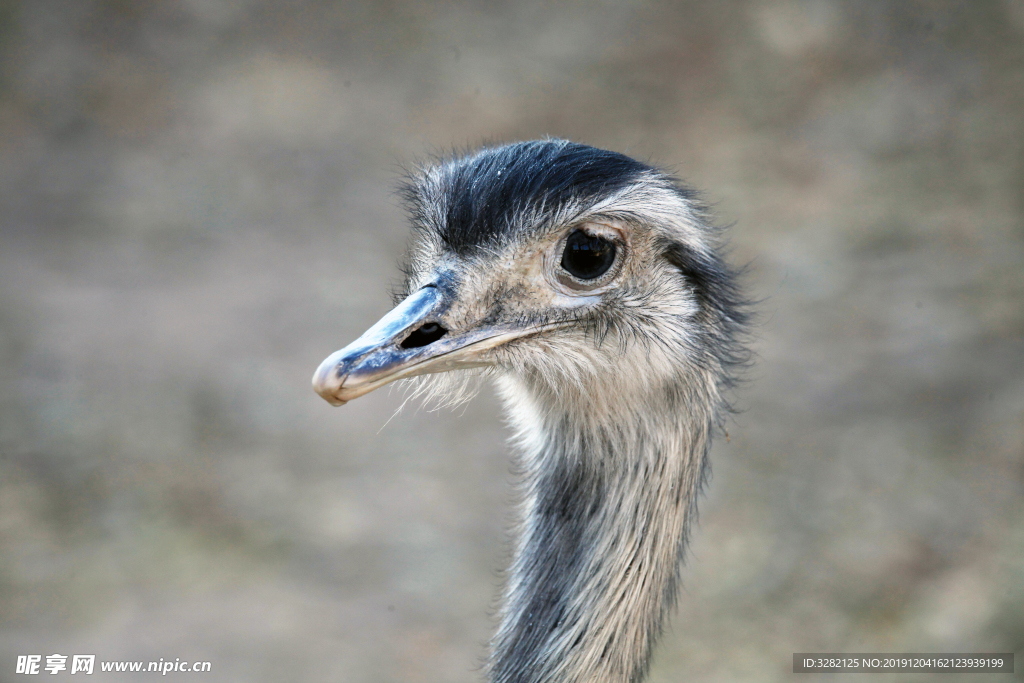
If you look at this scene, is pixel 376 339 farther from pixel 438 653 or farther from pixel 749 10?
pixel 749 10

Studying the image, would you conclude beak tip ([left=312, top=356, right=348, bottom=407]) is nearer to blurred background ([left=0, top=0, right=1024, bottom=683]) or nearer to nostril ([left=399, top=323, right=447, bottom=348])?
nostril ([left=399, top=323, right=447, bottom=348])

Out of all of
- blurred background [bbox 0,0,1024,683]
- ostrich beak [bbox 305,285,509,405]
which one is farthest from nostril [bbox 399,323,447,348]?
blurred background [bbox 0,0,1024,683]

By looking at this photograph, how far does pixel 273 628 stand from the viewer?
11.2 ft

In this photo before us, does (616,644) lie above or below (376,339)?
below

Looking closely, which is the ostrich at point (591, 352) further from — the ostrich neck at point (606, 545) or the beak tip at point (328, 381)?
the beak tip at point (328, 381)

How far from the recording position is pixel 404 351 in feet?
4.67

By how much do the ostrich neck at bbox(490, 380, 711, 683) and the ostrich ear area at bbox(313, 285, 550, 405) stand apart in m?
0.21

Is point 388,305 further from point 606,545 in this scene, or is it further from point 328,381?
point 328,381

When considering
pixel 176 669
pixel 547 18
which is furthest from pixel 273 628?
pixel 547 18

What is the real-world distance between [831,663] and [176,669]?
2.33 meters

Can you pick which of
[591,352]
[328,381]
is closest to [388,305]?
[591,352]

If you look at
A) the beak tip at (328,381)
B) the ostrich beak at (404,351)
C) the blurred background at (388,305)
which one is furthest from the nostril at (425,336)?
the blurred background at (388,305)

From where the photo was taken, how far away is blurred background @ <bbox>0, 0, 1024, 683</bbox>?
345 cm

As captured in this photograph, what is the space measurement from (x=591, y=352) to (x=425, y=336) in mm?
298
